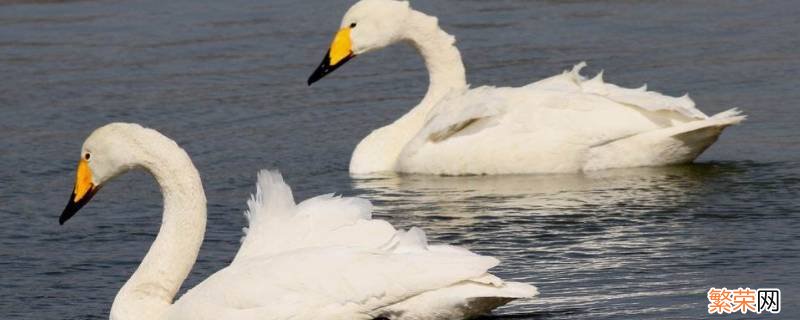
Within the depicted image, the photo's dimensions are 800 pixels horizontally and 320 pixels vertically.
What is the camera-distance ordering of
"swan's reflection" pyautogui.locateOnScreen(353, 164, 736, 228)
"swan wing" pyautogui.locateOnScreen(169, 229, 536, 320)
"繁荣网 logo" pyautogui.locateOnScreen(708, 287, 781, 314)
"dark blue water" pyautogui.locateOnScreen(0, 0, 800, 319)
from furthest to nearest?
"swan's reflection" pyautogui.locateOnScreen(353, 164, 736, 228)
"dark blue water" pyautogui.locateOnScreen(0, 0, 800, 319)
"繁荣网 logo" pyautogui.locateOnScreen(708, 287, 781, 314)
"swan wing" pyautogui.locateOnScreen(169, 229, 536, 320)

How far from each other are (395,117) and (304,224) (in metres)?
5.78

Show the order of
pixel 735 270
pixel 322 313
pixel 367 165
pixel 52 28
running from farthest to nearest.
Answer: pixel 52 28 < pixel 367 165 < pixel 735 270 < pixel 322 313

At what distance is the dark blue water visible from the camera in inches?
361

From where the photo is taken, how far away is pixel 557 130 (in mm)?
12133

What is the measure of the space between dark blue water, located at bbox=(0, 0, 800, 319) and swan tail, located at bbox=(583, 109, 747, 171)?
0.13 m

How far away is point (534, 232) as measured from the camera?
10102 millimetres

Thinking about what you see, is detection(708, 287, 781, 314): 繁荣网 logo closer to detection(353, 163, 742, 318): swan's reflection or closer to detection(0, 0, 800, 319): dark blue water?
detection(0, 0, 800, 319): dark blue water

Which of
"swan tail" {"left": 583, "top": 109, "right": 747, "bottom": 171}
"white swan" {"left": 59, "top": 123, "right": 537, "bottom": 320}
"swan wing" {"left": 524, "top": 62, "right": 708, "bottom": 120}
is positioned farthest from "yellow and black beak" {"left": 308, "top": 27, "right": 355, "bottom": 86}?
"white swan" {"left": 59, "top": 123, "right": 537, "bottom": 320}

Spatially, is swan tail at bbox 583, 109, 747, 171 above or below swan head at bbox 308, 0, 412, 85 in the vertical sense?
below

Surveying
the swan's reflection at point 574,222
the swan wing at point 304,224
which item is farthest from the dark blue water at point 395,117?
the swan wing at point 304,224

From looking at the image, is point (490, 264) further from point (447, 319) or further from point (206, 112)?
point (206, 112)

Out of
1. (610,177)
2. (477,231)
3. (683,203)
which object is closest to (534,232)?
(477,231)

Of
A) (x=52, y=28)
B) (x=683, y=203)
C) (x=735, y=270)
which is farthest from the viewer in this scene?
(x=52, y=28)

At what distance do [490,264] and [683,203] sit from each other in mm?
3292
